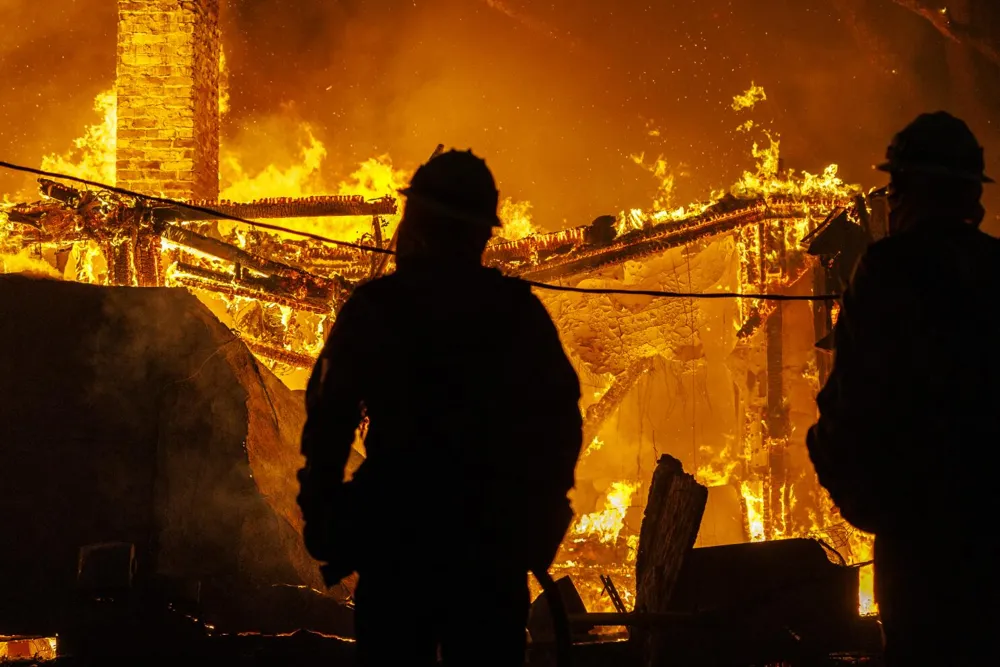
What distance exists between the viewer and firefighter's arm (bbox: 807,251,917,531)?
2635mm

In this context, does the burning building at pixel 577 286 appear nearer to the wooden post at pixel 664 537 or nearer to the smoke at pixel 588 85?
the wooden post at pixel 664 537

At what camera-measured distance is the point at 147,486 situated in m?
5.58

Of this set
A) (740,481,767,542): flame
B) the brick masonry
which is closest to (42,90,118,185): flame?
the brick masonry

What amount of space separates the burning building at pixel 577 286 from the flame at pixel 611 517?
3 cm

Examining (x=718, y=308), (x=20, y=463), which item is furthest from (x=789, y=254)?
(x=20, y=463)

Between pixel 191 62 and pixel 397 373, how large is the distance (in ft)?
29.5

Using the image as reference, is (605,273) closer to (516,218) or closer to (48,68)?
(516,218)

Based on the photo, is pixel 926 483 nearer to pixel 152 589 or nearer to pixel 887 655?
pixel 887 655

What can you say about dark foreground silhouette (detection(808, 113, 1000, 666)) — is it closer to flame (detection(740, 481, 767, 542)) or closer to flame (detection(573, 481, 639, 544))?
flame (detection(740, 481, 767, 542))

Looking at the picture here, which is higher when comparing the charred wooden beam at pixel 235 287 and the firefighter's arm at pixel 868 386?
the charred wooden beam at pixel 235 287

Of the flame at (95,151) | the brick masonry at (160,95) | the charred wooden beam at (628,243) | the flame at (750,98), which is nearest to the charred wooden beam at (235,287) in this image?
the charred wooden beam at (628,243)

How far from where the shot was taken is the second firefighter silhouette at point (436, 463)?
96.7 inches

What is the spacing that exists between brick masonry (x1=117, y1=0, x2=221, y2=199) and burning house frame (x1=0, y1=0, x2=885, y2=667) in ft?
0.06

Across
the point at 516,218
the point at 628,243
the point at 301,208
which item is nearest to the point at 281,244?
the point at 301,208
